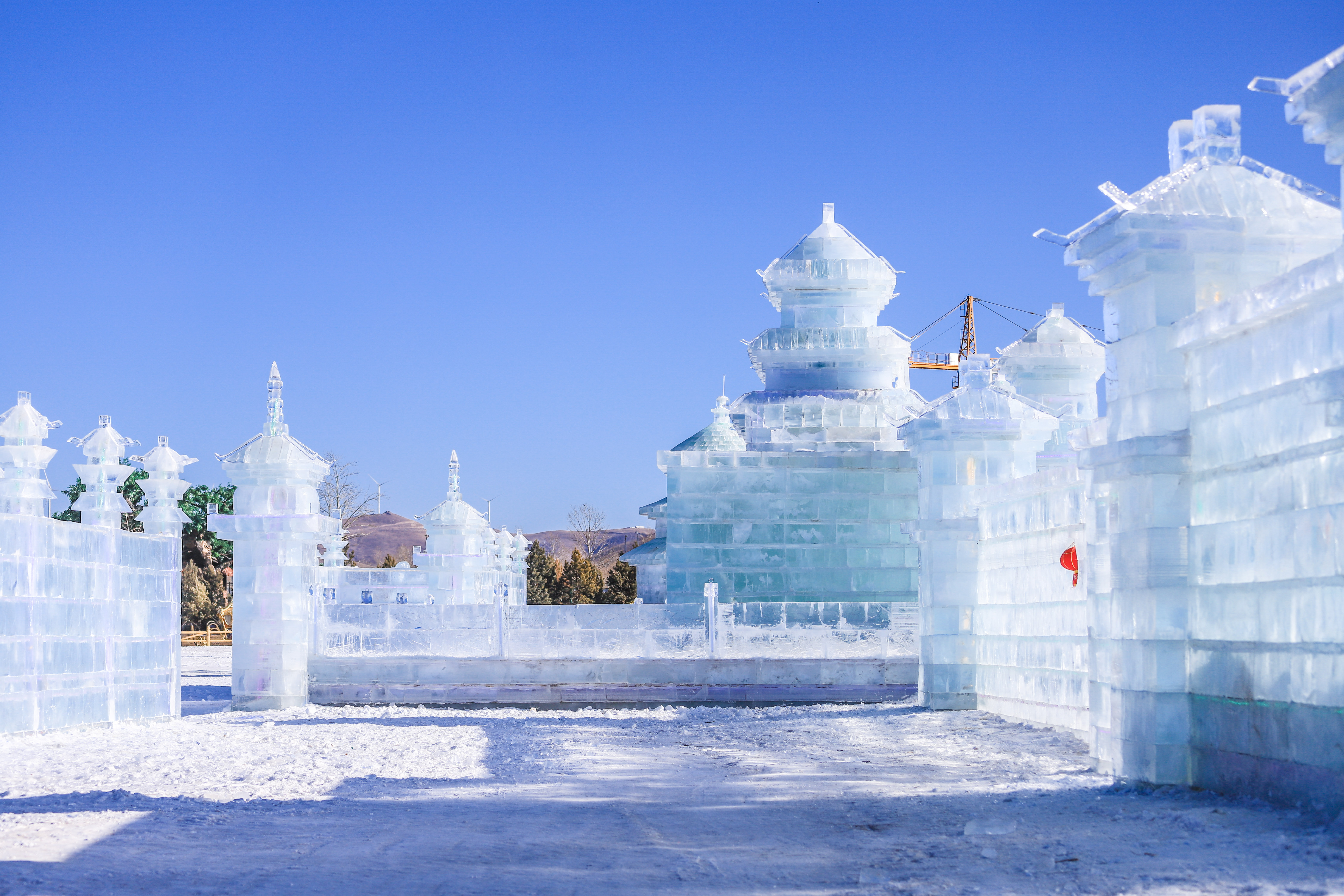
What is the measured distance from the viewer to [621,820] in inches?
292

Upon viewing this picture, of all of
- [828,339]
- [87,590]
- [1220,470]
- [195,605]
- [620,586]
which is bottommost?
[195,605]

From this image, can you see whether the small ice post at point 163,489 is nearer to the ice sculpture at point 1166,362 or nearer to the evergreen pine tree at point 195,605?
the ice sculpture at point 1166,362

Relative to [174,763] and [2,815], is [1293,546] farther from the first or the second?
[174,763]

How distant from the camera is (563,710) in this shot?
16109mm

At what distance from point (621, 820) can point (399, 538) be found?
12963 centimetres

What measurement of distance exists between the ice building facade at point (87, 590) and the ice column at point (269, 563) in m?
1.10

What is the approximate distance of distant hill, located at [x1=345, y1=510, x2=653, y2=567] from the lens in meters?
126

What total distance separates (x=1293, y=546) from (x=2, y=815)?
727 centimetres

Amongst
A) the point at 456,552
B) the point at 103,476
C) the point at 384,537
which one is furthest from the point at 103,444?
the point at 384,537

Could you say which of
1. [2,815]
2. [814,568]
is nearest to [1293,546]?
[2,815]

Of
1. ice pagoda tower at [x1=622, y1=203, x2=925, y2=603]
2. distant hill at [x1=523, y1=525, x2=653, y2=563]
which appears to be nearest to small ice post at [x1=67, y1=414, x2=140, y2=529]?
ice pagoda tower at [x1=622, y1=203, x2=925, y2=603]

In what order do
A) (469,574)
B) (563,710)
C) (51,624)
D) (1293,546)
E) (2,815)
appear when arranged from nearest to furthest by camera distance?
1. (1293,546)
2. (2,815)
3. (51,624)
4. (563,710)
5. (469,574)

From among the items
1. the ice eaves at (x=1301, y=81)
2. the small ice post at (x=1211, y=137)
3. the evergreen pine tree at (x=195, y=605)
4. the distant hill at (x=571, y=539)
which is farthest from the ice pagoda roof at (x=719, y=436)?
the distant hill at (x=571, y=539)

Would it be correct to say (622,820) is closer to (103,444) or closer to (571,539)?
(103,444)
